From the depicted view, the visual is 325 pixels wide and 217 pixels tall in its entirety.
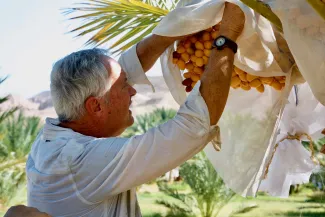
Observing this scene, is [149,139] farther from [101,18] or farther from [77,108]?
[101,18]

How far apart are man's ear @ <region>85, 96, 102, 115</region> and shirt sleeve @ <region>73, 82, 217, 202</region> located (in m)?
0.19

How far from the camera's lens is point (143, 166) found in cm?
179

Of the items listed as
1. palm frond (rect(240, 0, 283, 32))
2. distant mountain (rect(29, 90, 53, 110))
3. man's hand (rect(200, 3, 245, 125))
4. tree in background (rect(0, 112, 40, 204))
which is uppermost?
palm frond (rect(240, 0, 283, 32))

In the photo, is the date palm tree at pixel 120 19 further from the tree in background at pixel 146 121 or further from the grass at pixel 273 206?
the tree in background at pixel 146 121

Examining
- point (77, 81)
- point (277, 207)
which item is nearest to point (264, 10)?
point (77, 81)

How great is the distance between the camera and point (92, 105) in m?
2.03

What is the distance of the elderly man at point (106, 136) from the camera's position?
69.1 inches

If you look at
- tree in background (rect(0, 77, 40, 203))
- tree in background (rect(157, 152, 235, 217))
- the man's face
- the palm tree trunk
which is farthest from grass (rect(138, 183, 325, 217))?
the palm tree trunk

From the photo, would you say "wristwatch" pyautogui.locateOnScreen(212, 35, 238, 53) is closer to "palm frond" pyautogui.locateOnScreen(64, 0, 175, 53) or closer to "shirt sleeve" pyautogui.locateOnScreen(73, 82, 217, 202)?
"shirt sleeve" pyautogui.locateOnScreen(73, 82, 217, 202)

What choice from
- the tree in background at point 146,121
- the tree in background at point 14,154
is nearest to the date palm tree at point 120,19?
the tree in background at point 14,154

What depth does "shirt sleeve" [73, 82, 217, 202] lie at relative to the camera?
1737 mm

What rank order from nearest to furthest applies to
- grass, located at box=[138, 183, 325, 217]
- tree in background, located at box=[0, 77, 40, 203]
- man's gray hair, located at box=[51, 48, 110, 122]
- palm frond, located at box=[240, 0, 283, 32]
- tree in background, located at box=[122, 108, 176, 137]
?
palm frond, located at box=[240, 0, 283, 32]
man's gray hair, located at box=[51, 48, 110, 122]
tree in background, located at box=[0, 77, 40, 203]
grass, located at box=[138, 183, 325, 217]
tree in background, located at box=[122, 108, 176, 137]

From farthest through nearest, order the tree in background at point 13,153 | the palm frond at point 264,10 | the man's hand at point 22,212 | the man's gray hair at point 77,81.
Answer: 1. the tree in background at point 13,153
2. the man's gray hair at point 77,81
3. the palm frond at point 264,10
4. the man's hand at point 22,212

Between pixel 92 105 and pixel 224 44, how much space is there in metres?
0.54
